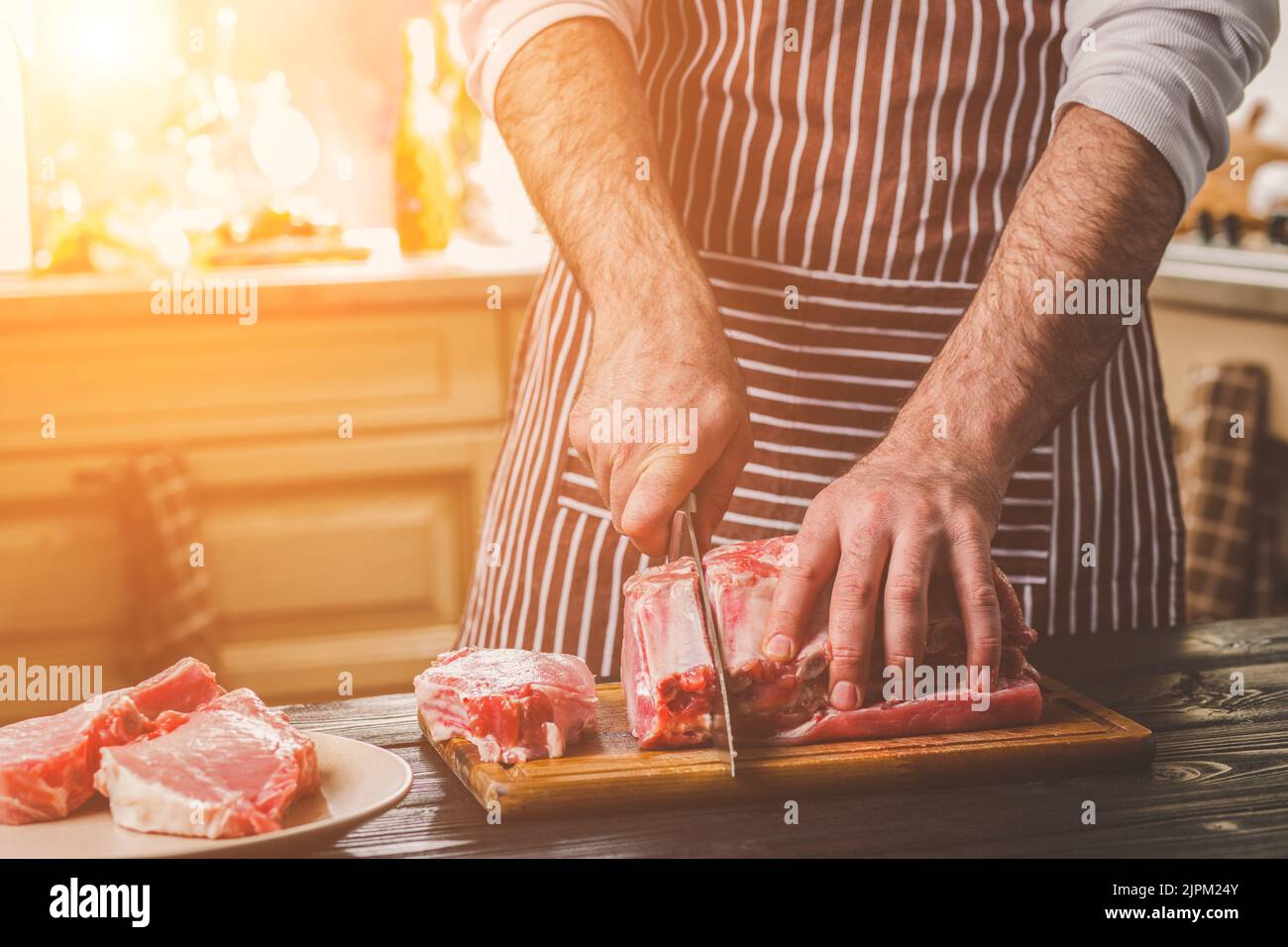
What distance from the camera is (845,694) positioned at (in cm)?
97

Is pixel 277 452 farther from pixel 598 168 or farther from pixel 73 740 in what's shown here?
pixel 73 740

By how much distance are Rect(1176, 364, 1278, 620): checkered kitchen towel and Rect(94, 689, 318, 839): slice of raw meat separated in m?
2.05

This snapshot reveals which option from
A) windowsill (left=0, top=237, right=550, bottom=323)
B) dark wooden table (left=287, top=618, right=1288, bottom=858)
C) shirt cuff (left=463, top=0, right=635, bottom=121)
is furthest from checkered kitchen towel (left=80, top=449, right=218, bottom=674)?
dark wooden table (left=287, top=618, right=1288, bottom=858)

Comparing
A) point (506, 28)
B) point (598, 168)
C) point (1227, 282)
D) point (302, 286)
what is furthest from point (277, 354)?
point (1227, 282)

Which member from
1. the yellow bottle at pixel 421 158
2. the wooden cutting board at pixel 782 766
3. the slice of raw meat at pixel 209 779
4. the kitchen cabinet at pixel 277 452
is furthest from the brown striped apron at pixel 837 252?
the yellow bottle at pixel 421 158

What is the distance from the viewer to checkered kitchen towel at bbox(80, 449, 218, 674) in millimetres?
2188

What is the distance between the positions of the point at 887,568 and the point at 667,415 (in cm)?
19

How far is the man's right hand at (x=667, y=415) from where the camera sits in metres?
1.00

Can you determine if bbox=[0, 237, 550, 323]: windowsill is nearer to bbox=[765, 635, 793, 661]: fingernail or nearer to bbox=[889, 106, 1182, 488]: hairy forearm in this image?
bbox=[889, 106, 1182, 488]: hairy forearm

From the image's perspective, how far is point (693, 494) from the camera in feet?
3.36

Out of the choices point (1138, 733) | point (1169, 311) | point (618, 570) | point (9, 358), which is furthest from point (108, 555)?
point (1169, 311)

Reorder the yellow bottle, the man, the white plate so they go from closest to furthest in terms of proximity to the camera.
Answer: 1. the white plate
2. the man
3. the yellow bottle

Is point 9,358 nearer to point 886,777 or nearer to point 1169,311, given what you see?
point 886,777
